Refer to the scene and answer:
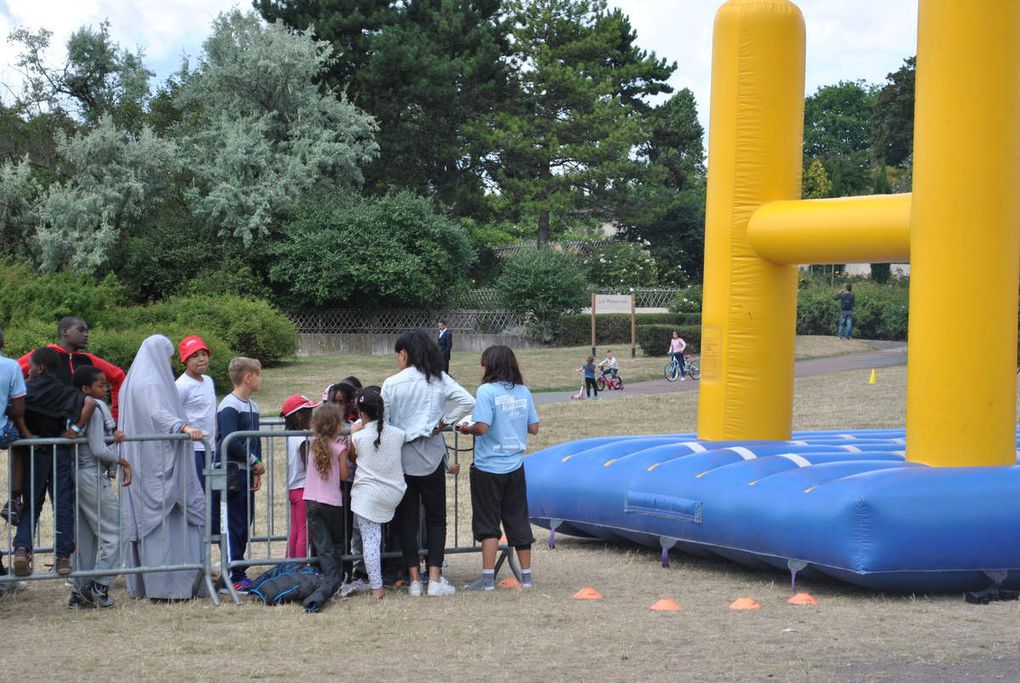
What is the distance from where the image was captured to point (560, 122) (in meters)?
47.0

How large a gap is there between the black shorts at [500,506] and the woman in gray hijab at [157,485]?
1812 mm

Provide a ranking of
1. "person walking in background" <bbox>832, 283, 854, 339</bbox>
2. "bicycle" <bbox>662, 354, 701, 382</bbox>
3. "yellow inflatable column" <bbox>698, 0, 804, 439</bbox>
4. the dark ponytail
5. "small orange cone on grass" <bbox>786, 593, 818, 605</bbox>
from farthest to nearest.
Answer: "person walking in background" <bbox>832, 283, 854, 339</bbox> < "bicycle" <bbox>662, 354, 701, 382</bbox> < "yellow inflatable column" <bbox>698, 0, 804, 439</bbox> < "small orange cone on grass" <bbox>786, 593, 818, 605</bbox> < the dark ponytail

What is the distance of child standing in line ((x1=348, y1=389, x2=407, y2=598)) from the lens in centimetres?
812

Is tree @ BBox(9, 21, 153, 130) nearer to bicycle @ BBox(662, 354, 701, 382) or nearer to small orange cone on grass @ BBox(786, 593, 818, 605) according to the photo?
bicycle @ BBox(662, 354, 701, 382)

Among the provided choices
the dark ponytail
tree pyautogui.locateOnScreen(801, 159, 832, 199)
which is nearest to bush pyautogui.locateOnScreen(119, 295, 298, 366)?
the dark ponytail

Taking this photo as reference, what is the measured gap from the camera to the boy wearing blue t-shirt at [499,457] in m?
8.40

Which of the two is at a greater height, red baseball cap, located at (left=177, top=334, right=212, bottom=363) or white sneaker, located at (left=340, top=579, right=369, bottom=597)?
red baseball cap, located at (left=177, top=334, right=212, bottom=363)

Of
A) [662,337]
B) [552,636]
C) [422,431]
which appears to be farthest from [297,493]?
[662,337]

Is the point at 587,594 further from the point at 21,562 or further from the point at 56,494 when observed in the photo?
the point at 21,562

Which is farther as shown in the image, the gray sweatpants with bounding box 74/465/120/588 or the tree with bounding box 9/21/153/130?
the tree with bounding box 9/21/153/130

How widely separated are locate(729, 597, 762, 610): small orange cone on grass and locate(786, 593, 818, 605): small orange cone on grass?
262 millimetres

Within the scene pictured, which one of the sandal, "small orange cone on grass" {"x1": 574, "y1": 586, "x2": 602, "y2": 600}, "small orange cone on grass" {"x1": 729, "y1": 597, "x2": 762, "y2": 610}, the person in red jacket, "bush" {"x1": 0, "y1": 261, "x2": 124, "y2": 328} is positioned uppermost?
"bush" {"x1": 0, "y1": 261, "x2": 124, "y2": 328}

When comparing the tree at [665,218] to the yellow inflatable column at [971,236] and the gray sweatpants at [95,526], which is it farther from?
the gray sweatpants at [95,526]

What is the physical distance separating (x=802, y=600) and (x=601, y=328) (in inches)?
1250
